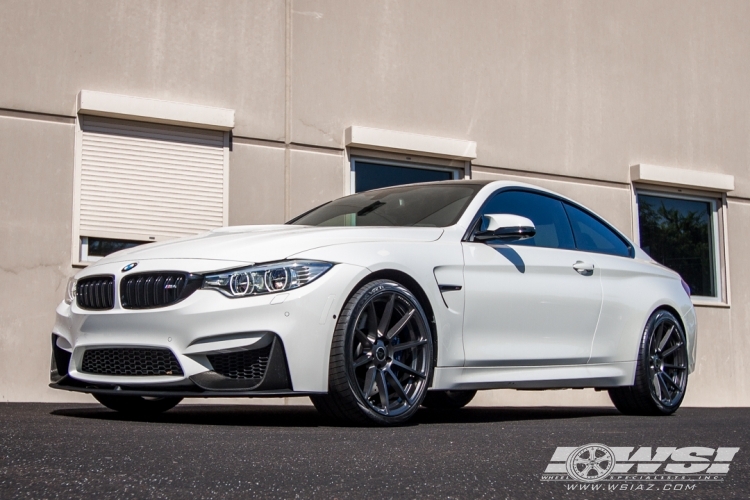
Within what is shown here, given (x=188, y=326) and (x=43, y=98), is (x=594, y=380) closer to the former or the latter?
(x=188, y=326)

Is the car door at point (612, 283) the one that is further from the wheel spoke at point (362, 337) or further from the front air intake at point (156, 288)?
the front air intake at point (156, 288)

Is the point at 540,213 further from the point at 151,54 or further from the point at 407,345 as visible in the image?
the point at 151,54

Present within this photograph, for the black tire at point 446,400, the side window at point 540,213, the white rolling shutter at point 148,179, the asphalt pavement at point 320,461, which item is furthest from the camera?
the white rolling shutter at point 148,179

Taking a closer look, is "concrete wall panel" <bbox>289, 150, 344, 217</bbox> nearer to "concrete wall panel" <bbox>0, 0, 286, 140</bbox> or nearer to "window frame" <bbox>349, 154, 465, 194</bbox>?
"window frame" <bbox>349, 154, 465, 194</bbox>

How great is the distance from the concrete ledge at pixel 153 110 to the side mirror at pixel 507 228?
180 inches

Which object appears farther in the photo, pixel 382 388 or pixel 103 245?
pixel 103 245

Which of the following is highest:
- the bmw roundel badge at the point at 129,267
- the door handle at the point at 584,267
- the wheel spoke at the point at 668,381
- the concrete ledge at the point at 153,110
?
the concrete ledge at the point at 153,110

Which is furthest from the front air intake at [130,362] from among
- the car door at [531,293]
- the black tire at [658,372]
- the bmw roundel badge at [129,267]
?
the black tire at [658,372]

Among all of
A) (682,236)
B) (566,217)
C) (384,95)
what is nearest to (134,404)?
(566,217)

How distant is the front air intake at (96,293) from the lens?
5.42 meters

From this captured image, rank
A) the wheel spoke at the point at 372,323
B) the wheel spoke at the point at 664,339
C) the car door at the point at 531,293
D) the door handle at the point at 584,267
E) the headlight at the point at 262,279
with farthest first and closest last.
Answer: the wheel spoke at the point at 664,339
the door handle at the point at 584,267
the car door at the point at 531,293
the wheel spoke at the point at 372,323
the headlight at the point at 262,279

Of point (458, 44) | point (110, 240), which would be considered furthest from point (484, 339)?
point (458, 44)

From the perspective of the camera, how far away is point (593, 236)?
739cm

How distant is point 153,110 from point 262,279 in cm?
514
